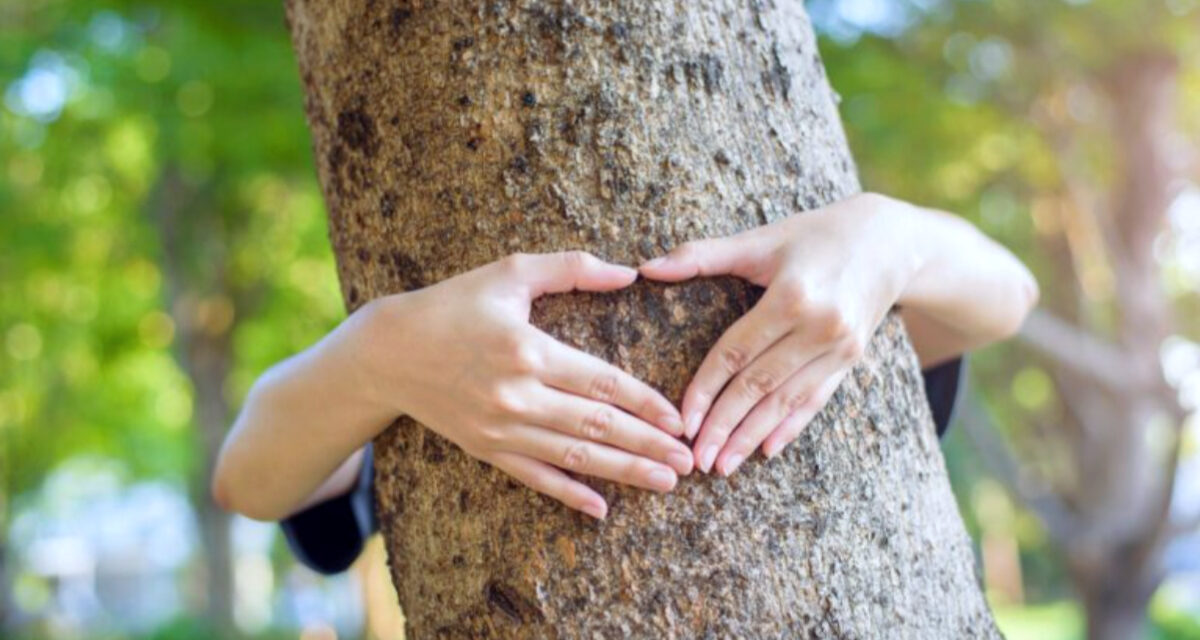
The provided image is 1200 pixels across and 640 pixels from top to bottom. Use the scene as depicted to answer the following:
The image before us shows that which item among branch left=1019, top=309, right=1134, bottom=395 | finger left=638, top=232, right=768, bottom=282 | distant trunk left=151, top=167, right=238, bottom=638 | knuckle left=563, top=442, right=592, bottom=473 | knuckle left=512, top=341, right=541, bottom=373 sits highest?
finger left=638, top=232, right=768, bottom=282

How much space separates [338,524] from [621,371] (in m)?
0.98

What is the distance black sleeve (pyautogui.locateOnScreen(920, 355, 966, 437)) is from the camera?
89.5 inches

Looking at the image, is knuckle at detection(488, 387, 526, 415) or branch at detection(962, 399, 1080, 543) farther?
branch at detection(962, 399, 1080, 543)

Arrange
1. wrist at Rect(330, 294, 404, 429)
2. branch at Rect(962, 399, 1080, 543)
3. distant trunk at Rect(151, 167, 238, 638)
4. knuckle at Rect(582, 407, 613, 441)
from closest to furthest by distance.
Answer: knuckle at Rect(582, 407, 613, 441) < wrist at Rect(330, 294, 404, 429) < branch at Rect(962, 399, 1080, 543) < distant trunk at Rect(151, 167, 238, 638)

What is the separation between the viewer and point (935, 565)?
5.48 feet

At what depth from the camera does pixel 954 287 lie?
1.83 m

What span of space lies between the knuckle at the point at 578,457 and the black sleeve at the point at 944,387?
1014 mm

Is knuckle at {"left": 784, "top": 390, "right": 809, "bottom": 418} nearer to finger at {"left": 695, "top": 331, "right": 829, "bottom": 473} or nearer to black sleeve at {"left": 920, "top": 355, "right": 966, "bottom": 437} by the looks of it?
finger at {"left": 695, "top": 331, "right": 829, "bottom": 473}

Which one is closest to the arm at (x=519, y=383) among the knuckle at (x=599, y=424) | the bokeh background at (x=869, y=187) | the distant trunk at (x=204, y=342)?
the knuckle at (x=599, y=424)

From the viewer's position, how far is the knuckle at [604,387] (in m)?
1.47

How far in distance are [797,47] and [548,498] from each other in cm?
80

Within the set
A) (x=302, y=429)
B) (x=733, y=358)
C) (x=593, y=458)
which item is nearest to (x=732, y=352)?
(x=733, y=358)

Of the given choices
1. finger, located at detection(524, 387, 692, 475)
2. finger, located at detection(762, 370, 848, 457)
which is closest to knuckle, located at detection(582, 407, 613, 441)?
finger, located at detection(524, 387, 692, 475)

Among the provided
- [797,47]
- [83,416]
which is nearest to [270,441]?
[797,47]
